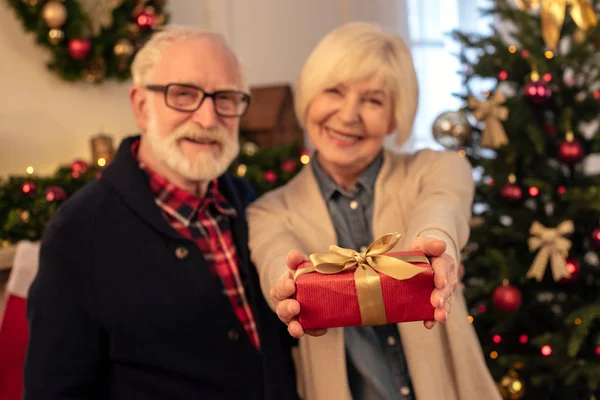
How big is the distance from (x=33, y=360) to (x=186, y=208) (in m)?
0.50

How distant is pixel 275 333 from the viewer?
162 cm

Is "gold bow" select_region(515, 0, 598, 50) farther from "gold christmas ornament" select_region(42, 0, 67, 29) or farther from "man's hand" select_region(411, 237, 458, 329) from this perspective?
"gold christmas ornament" select_region(42, 0, 67, 29)

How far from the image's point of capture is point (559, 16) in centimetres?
229

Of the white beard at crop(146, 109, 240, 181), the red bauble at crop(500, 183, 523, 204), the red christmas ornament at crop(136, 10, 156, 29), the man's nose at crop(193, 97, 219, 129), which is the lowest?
the red bauble at crop(500, 183, 523, 204)

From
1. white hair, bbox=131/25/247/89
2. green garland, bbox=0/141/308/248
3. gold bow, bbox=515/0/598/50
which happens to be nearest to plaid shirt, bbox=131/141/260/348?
white hair, bbox=131/25/247/89

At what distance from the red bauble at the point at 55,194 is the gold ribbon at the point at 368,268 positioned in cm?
130

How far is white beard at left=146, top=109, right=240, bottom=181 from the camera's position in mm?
1626

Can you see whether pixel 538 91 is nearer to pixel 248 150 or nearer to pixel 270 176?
pixel 270 176

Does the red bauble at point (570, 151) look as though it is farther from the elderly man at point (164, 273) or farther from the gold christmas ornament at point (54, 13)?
the gold christmas ornament at point (54, 13)

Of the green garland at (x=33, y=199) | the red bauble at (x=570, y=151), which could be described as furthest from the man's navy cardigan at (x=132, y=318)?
the red bauble at (x=570, y=151)

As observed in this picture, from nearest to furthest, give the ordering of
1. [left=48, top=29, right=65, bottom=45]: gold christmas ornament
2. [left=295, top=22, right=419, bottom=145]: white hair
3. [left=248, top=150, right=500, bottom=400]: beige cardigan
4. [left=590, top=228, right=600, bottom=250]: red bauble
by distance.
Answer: [left=248, top=150, right=500, bottom=400]: beige cardigan, [left=295, top=22, right=419, bottom=145]: white hair, [left=590, top=228, right=600, bottom=250]: red bauble, [left=48, top=29, right=65, bottom=45]: gold christmas ornament

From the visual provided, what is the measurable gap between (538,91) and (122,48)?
1.62m

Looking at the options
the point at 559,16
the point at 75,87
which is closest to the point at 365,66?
the point at 559,16

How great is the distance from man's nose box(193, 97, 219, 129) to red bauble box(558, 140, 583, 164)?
1.22 meters
